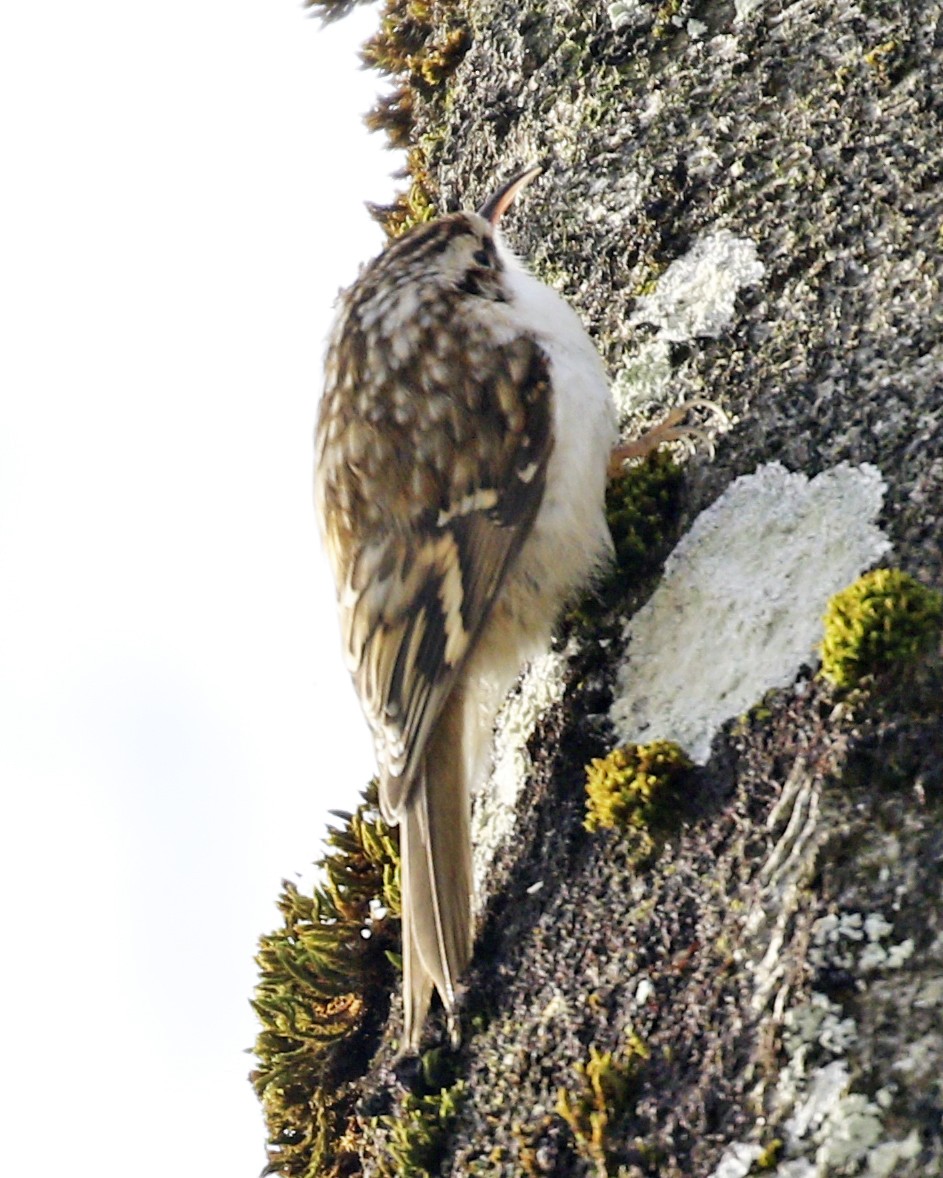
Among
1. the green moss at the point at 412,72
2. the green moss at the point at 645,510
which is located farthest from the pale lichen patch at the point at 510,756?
the green moss at the point at 412,72

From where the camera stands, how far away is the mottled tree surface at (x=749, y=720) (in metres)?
1.35

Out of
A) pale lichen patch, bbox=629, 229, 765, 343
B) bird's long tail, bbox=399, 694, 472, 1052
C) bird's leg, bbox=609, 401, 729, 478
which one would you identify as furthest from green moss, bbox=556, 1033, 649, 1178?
pale lichen patch, bbox=629, 229, 765, 343

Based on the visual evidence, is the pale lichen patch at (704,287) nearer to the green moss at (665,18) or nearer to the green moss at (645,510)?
the green moss at (645,510)

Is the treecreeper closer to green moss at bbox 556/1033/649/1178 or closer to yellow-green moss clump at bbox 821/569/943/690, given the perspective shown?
green moss at bbox 556/1033/649/1178

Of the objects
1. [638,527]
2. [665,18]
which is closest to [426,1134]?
[638,527]

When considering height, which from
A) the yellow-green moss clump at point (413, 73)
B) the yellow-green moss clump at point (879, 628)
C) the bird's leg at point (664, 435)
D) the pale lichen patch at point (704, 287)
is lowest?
the yellow-green moss clump at point (879, 628)

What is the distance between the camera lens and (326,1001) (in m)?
2.08

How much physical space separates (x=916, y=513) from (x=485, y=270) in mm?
1074

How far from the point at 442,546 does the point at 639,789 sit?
0.71 m

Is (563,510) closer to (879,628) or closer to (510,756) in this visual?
(510,756)

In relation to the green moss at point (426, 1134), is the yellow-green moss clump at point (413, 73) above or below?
above

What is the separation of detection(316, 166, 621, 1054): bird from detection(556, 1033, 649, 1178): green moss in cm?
39

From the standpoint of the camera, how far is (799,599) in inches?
66.1

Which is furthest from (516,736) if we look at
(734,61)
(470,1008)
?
(734,61)
